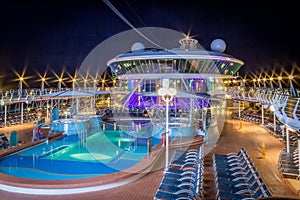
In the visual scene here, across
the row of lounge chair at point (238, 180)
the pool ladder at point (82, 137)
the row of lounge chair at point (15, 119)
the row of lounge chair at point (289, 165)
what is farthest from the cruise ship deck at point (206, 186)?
the row of lounge chair at point (15, 119)

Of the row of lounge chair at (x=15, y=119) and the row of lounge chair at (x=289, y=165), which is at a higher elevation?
the row of lounge chair at (x=15, y=119)

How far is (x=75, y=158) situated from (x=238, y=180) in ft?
19.3

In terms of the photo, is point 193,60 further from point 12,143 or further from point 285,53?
point 285,53

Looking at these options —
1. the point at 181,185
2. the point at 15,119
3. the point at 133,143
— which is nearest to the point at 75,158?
the point at 133,143

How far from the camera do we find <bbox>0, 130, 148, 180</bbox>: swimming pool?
22.9 feet

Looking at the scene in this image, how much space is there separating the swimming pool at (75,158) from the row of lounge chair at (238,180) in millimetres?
2811

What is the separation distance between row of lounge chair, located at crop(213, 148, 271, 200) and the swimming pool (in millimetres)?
2811

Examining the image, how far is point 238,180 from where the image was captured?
4566 mm

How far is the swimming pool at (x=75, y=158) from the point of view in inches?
274

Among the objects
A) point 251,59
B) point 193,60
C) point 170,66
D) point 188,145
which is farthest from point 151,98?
point 251,59

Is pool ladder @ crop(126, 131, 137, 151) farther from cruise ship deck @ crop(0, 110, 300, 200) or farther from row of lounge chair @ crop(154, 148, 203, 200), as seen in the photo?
row of lounge chair @ crop(154, 148, 203, 200)

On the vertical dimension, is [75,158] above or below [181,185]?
below

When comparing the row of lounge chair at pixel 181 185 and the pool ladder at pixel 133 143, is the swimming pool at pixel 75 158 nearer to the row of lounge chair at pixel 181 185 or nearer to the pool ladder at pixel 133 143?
the pool ladder at pixel 133 143

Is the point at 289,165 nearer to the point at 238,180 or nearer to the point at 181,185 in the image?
the point at 238,180
